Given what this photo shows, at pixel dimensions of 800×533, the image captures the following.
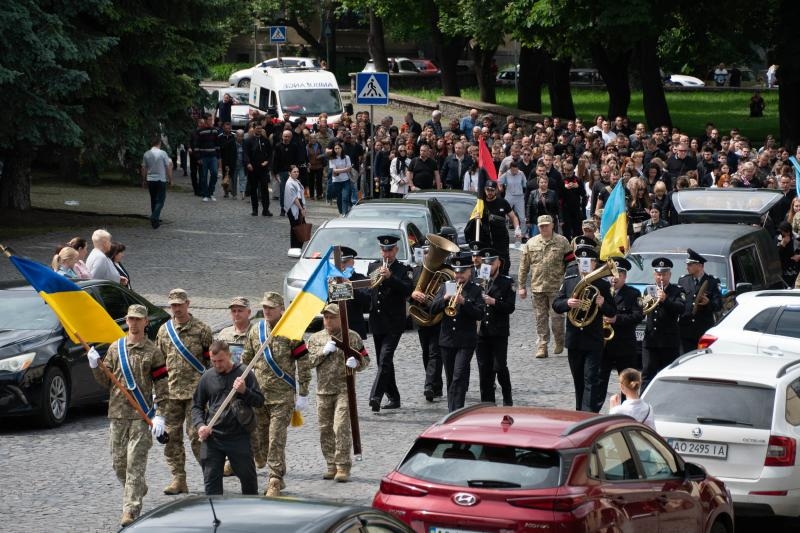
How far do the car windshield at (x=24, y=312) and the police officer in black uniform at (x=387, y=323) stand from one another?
3.54m

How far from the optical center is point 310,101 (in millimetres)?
42750

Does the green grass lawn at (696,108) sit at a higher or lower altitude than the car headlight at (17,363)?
higher

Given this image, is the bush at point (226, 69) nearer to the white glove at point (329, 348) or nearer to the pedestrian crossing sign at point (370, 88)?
the pedestrian crossing sign at point (370, 88)

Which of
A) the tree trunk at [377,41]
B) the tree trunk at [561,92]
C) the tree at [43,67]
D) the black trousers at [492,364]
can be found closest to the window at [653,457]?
the black trousers at [492,364]

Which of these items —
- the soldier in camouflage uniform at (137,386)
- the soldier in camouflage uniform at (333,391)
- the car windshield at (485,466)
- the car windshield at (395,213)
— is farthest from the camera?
the car windshield at (395,213)

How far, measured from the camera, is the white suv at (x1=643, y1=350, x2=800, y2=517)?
11766 mm

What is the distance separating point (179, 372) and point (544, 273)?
24.5 ft

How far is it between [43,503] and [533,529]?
17.8 ft

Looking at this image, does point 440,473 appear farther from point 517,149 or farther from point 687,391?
point 517,149

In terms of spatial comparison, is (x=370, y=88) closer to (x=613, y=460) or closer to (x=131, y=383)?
(x=131, y=383)

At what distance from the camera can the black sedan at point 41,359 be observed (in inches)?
604

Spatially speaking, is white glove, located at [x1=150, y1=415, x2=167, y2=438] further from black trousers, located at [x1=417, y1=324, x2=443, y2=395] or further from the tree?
the tree

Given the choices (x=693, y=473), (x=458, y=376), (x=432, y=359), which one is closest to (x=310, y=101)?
(x=432, y=359)

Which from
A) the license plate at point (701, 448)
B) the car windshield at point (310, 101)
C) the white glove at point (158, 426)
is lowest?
the license plate at point (701, 448)
